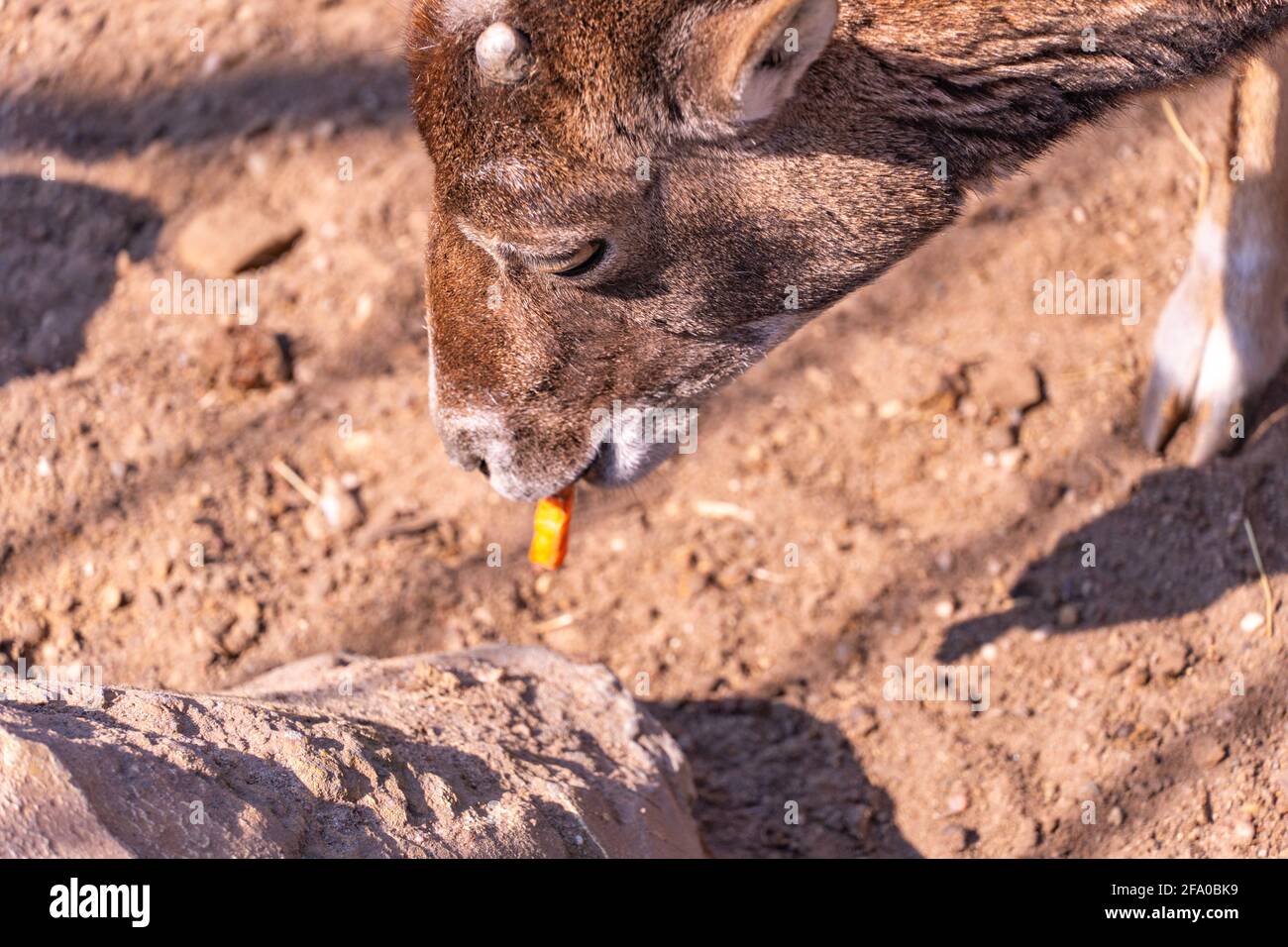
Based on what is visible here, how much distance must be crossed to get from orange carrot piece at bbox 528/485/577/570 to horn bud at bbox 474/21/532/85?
1392mm

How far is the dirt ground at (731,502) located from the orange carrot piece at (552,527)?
597 millimetres

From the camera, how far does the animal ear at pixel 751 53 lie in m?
2.66

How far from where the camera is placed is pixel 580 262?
126 inches

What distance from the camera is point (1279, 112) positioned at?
14.2 feet

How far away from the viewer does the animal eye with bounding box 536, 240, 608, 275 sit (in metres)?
3.15

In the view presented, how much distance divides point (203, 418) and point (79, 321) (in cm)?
74

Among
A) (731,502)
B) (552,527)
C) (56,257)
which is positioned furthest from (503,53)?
(56,257)

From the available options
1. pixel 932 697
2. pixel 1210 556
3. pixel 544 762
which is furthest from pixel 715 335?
pixel 1210 556

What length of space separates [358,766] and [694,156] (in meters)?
1.58
